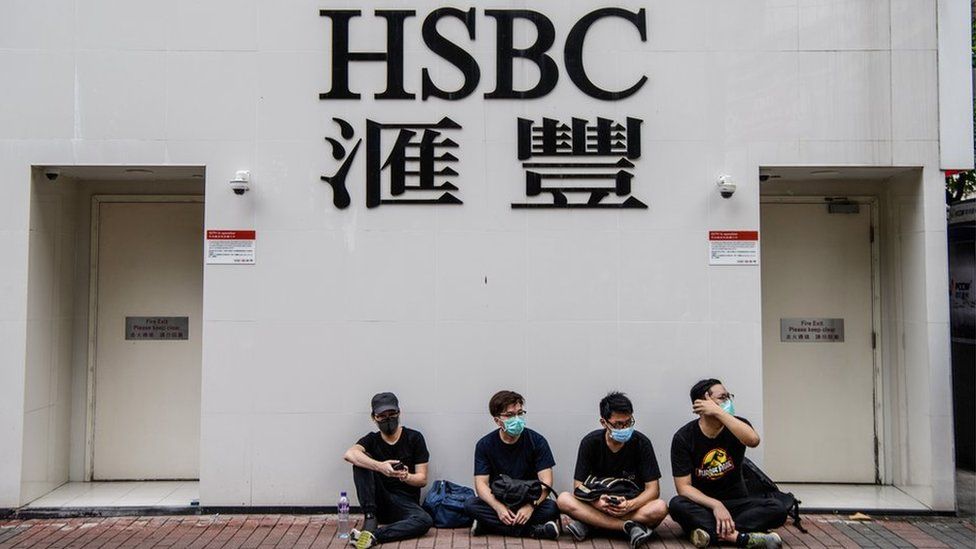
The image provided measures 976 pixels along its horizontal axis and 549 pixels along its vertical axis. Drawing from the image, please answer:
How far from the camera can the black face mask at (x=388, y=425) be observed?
21.0 ft

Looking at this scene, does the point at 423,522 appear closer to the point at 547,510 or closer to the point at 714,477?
the point at 547,510

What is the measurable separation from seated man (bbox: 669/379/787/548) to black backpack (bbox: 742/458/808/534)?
7.6 inches

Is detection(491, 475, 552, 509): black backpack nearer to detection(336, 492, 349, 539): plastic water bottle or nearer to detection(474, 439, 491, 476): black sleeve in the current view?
detection(474, 439, 491, 476): black sleeve

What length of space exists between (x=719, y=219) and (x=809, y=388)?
7.20ft

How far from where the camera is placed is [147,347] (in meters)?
7.86

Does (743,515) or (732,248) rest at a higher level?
(732,248)

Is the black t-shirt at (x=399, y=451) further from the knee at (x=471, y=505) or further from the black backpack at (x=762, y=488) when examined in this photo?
the black backpack at (x=762, y=488)

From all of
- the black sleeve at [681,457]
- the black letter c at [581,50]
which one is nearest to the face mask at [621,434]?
Result: the black sleeve at [681,457]

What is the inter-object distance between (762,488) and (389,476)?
10.3 ft

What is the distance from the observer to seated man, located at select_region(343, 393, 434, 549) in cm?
612

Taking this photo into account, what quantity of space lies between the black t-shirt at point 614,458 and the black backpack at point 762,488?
890 mm

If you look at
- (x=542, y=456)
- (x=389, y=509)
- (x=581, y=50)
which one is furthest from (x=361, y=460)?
(x=581, y=50)

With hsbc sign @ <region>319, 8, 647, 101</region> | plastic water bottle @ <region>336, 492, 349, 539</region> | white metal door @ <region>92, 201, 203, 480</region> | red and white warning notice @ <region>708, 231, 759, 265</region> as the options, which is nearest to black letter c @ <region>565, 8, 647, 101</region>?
hsbc sign @ <region>319, 8, 647, 101</region>

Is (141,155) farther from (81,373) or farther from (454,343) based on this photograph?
(454,343)
